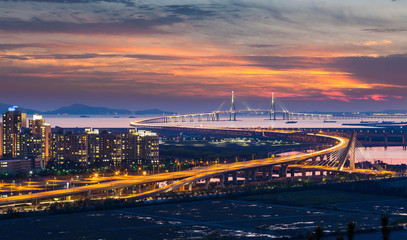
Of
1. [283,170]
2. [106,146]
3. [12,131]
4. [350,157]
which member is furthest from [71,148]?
[350,157]

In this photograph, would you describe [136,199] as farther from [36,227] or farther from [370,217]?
[370,217]

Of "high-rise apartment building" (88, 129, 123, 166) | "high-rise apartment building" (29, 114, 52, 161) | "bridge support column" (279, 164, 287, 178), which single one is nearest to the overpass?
"bridge support column" (279, 164, 287, 178)

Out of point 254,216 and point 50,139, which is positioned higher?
point 50,139

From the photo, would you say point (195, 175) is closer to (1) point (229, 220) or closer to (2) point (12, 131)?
(1) point (229, 220)

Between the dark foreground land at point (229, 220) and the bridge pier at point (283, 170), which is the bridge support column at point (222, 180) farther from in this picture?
the dark foreground land at point (229, 220)

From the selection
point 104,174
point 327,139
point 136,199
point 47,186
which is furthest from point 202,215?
point 327,139

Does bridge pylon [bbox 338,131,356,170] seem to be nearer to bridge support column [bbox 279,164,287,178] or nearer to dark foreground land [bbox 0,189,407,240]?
bridge support column [bbox 279,164,287,178]

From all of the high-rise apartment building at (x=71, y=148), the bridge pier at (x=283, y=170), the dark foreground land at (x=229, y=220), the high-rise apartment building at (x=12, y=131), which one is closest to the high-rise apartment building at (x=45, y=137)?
the high-rise apartment building at (x=71, y=148)
